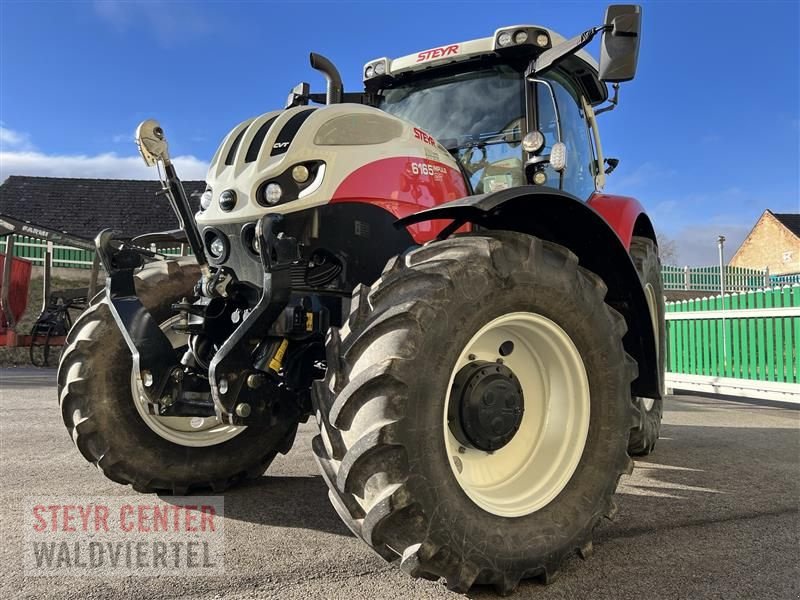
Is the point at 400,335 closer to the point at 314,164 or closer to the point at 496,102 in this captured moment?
the point at 314,164

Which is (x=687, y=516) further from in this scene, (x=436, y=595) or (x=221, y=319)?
(x=221, y=319)

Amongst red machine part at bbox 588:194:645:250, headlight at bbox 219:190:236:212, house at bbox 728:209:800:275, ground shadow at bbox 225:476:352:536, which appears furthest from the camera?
house at bbox 728:209:800:275

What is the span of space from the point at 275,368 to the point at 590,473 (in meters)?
1.33

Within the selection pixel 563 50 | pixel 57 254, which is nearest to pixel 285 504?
pixel 563 50

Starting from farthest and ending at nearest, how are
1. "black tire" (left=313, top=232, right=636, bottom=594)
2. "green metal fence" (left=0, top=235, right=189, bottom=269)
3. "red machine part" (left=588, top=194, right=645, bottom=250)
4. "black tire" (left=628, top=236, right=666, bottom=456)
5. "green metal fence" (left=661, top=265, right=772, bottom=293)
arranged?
1. "green metal fence" (left=661, top=265, right=772, bottom=293)
2. "green metal fence" (left=0, top=235, right=189, bottom=269)
3. "black tire" (left=628, top=236, right=666, bottom=456)
4. "red machine part" (left=588, top=194, right=645, bottom=250)
5. "black tire" (left=313, top=232, right=636, bottom=594)

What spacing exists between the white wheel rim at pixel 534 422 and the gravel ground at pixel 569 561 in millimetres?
345

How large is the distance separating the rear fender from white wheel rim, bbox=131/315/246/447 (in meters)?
1.53

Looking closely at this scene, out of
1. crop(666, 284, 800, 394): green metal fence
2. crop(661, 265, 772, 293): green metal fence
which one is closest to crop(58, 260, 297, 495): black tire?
crop(666, 284, 800, 394): green metal fence

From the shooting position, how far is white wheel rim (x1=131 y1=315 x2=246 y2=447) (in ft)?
10.6

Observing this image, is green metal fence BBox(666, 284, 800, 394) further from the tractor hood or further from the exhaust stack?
the tractor hood

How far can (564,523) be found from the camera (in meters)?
2.34

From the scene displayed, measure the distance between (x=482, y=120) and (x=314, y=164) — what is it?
138 centimetres

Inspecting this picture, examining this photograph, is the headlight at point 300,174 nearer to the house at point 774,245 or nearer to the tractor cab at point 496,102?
the tractor cab at point 496,102

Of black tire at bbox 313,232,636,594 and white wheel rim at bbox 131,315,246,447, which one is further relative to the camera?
white wheel rim at bbox 131,315,246,447
